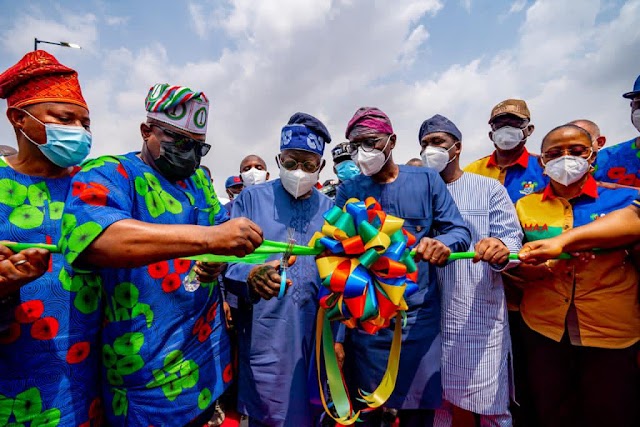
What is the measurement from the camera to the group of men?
1748 millimetres

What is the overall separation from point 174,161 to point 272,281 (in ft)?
2.88

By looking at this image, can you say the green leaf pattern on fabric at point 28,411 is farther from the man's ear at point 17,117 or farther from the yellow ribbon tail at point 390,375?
the yellow ribbon tail at point 390,375

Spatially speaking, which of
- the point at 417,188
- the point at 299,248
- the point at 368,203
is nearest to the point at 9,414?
the point at 299,248

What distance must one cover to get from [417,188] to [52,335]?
2407mm

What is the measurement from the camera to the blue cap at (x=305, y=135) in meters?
2.74

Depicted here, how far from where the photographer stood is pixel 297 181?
8.87 feet

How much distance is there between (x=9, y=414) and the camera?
1.71 meters

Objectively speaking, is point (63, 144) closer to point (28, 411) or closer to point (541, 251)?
point (28, 411)

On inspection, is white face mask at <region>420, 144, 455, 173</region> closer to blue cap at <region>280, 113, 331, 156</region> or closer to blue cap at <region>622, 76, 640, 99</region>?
blue cap at <region>280, 113, 331, 156</region>

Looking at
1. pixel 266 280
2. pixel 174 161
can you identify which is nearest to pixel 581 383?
pixel 266 280

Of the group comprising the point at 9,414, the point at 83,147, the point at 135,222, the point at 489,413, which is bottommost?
the point at 489,413

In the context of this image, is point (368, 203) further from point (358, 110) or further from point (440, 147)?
point (440, 147)

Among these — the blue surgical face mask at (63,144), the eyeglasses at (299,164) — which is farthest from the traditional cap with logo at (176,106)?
the eyeglasses at (299,164)

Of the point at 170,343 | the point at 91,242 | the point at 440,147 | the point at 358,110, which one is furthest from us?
the point at 440,147
